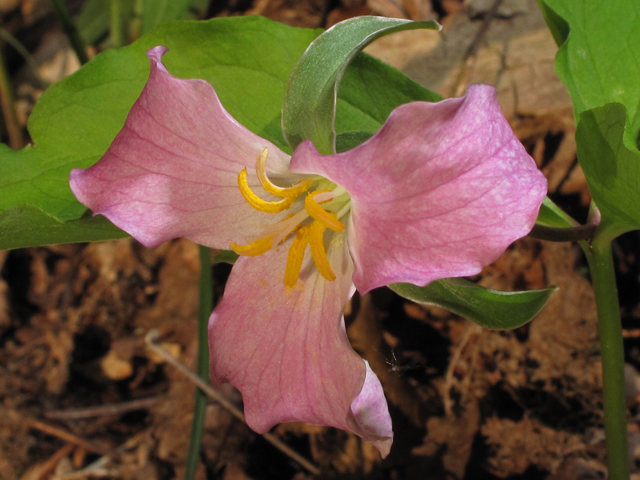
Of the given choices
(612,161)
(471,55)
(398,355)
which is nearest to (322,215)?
(612,161)

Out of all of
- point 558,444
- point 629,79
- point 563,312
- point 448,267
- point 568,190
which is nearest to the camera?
point 448,267

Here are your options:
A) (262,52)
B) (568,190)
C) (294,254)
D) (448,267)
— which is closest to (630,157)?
(448,267)

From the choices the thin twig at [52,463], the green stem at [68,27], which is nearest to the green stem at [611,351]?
the thin twig at [52,463]

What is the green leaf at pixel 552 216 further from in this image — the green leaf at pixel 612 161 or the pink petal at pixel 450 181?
the pink petal at pixel 450 181

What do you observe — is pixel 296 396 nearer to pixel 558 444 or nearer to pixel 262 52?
pixel 262 52

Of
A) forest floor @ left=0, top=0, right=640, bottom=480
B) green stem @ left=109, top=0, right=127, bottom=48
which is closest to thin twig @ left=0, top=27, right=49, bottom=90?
green stem @ left=109, top=0, right=127, bottom=48

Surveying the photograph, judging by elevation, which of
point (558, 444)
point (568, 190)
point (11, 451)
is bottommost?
point (11, 451)
